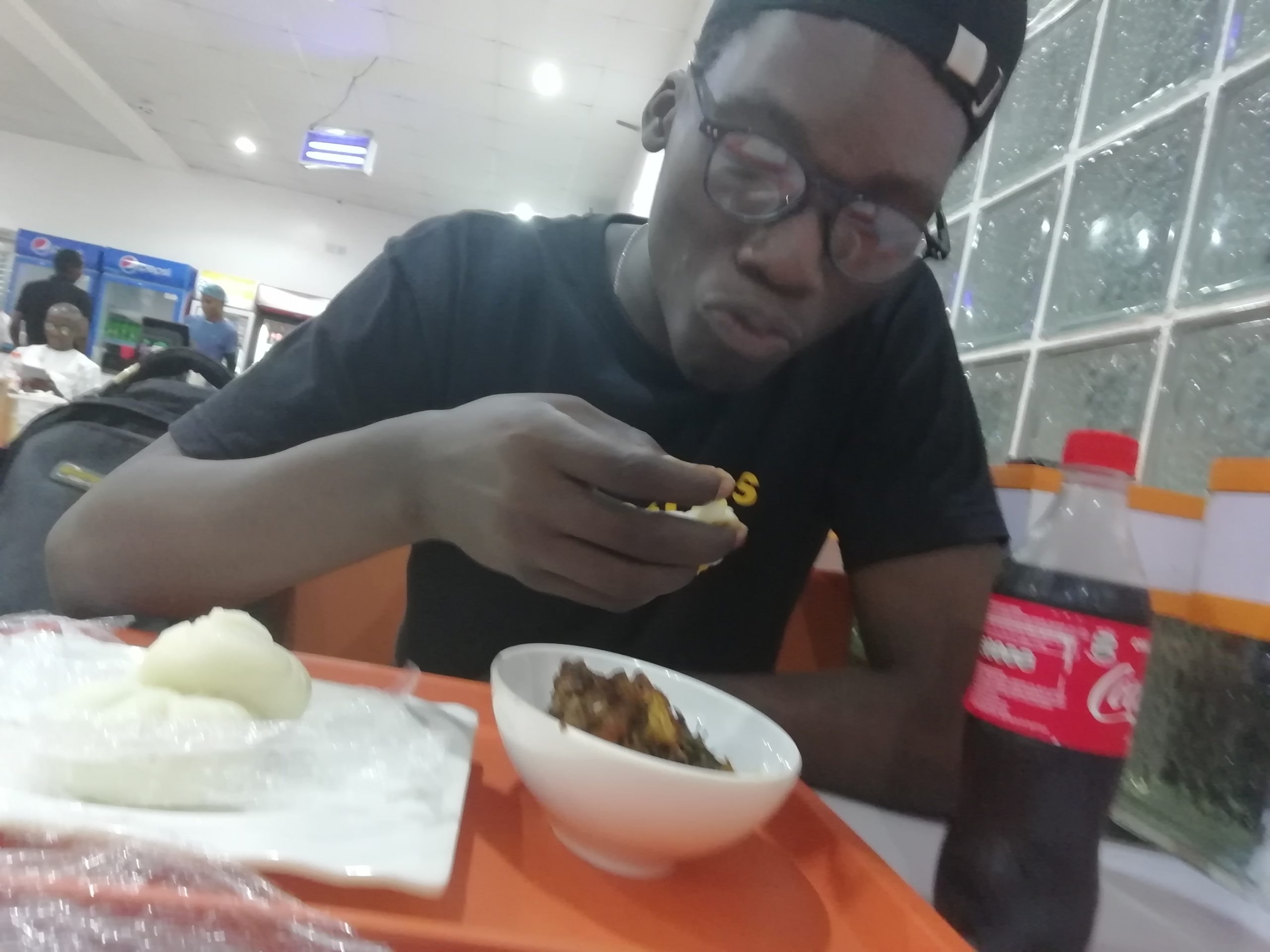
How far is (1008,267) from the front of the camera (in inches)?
43.5

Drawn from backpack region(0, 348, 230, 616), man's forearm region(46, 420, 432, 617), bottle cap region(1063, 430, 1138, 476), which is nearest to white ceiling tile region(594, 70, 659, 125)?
backpack region(0, 348, 230, 616)

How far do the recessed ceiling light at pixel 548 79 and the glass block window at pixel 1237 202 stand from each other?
127 inches

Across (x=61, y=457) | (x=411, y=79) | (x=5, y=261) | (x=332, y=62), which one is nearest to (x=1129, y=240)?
(x=61, y=457)

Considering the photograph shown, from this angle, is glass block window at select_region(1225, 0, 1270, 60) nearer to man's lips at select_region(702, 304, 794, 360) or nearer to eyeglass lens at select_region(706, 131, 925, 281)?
eyeglass lens at select_region(706, 131, 925, 281)

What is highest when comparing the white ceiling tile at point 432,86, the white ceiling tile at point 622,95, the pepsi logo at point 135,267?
the white ceiling tile at point 622,95

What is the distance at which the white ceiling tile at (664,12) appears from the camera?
288 cm

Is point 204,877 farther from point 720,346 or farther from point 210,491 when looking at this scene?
point 720,346

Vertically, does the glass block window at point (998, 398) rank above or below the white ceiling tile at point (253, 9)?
below

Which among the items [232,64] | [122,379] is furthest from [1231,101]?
[232,64]

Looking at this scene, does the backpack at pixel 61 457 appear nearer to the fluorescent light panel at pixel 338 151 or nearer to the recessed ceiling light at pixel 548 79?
the recessed ceiling light at pixel 548 79

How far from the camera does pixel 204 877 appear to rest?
250 mm

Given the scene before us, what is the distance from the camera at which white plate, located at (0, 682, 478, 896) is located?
262 mm

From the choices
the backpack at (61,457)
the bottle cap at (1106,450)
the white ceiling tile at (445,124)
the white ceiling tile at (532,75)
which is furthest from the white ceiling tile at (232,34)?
the bottle cap at (1106,450)

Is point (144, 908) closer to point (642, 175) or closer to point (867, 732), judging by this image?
point (867, 732)
